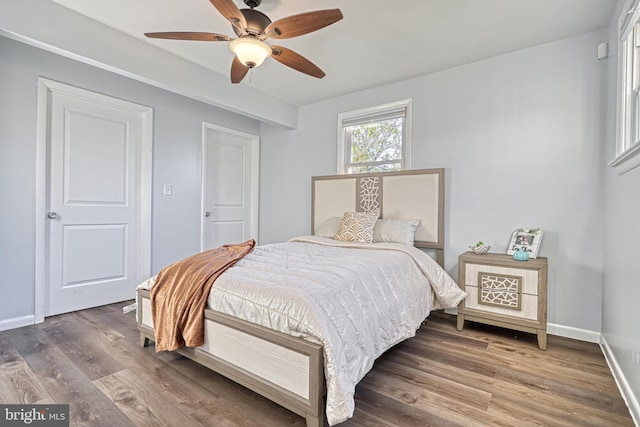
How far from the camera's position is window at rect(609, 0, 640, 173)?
1756 millimetres

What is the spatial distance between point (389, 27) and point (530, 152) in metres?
1.61

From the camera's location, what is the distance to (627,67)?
1.92 metres

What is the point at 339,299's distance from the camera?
1.56m

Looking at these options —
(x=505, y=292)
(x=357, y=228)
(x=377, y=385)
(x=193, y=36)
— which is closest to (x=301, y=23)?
(x=193, y=36)

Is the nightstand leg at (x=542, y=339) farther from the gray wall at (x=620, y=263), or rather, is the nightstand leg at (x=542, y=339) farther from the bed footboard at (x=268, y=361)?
the bed footboard at (x=268, y=361)

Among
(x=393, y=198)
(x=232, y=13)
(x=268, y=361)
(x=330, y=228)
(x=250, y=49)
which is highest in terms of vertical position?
(x=232, y=13)

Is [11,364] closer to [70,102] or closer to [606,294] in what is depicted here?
[70,102]

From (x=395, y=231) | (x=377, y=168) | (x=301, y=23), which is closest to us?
(x=301, y=23)

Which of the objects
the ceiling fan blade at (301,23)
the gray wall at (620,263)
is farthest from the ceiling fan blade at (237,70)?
the gray wall at (620,263)

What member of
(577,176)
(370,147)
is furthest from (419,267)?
(370,147)

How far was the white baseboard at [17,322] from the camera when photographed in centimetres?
247

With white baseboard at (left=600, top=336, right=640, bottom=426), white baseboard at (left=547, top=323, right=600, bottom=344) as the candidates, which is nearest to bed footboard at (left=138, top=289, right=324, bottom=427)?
white baseboard at (left=600, top=336, right=640, bottom=426)

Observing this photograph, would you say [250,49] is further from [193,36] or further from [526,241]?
[526,241]

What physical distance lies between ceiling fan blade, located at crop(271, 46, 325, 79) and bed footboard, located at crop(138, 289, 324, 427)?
1.75m
